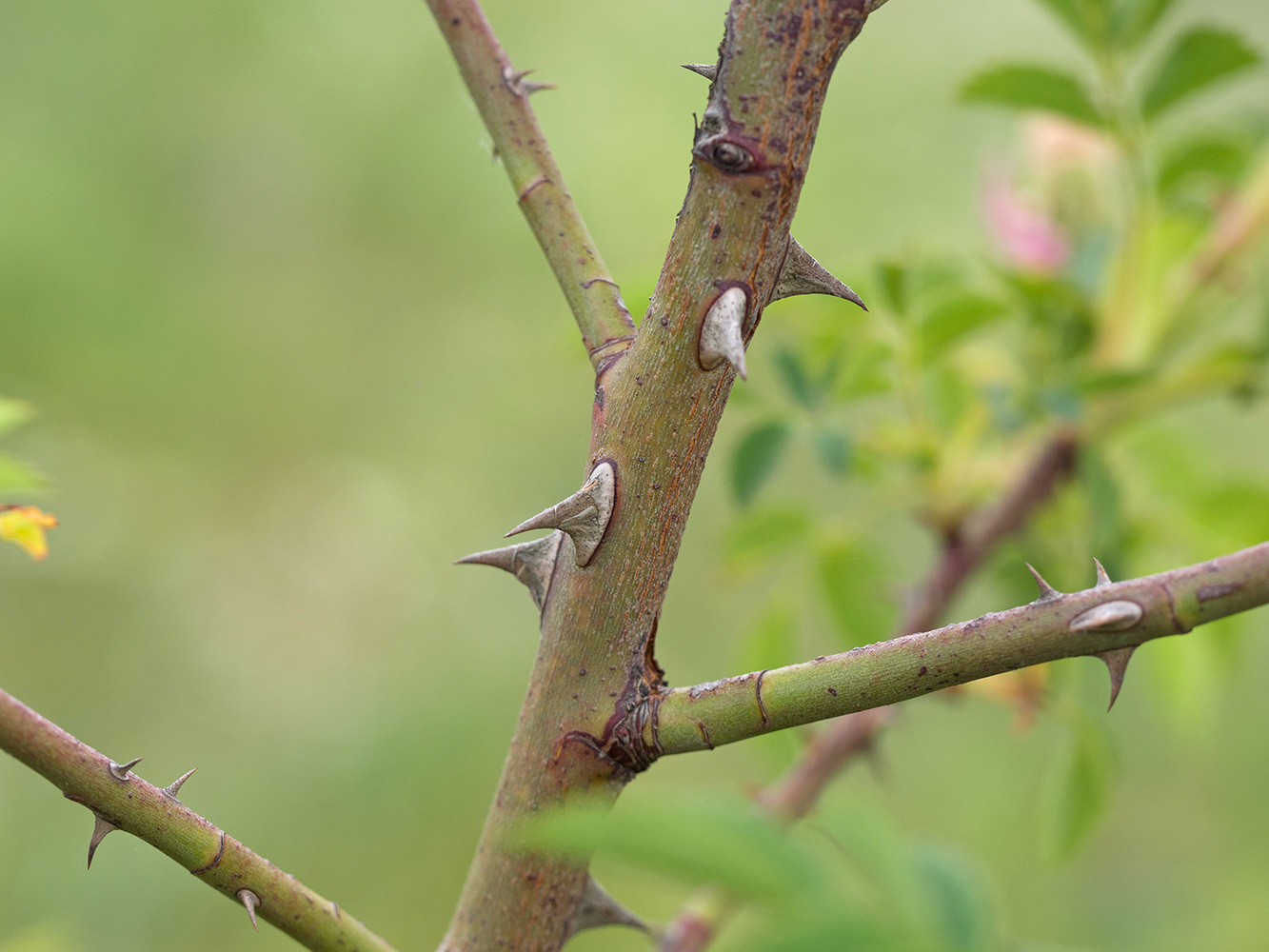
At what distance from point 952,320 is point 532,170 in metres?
0.21

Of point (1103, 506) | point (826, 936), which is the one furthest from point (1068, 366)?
point (826, 936)

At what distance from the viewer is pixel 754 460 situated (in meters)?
0.39

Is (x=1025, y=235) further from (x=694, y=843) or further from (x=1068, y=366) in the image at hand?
(x=694, y=843)

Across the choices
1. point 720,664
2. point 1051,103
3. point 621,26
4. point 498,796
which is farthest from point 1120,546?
point 621,26

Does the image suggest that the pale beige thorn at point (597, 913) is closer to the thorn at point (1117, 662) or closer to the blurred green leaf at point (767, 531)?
the thorn at point (1117, 662)

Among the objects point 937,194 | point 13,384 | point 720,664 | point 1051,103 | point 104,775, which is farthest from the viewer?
point 937,194

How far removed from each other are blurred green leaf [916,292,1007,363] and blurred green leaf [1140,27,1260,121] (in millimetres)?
94

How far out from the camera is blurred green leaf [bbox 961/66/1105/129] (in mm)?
385

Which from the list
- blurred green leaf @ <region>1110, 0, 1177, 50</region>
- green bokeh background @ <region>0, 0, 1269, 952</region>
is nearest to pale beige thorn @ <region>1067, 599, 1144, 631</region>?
blurred green leaf @ <region>1110, 0, 1177, 50</region>

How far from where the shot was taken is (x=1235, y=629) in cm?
47

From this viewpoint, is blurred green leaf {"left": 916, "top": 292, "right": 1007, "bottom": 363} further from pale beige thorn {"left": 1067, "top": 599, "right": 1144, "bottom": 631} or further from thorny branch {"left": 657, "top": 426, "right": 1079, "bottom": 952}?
pale beige thorn {"left": 1067, "top": 599, "right": 1144, "bottom": 631}

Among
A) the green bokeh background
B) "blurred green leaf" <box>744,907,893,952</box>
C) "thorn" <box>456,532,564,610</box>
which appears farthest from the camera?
the green bokeh background

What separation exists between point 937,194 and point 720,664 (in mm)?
507

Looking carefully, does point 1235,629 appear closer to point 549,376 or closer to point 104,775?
point 104,775
